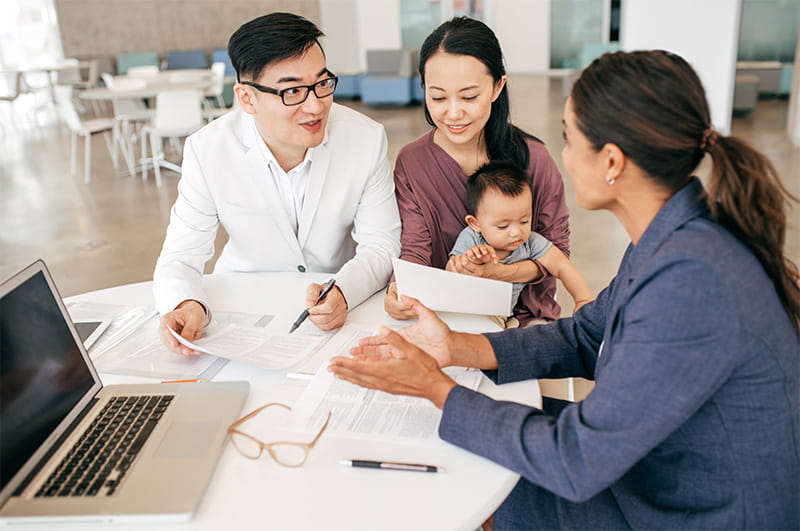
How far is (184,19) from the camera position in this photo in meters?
13.4

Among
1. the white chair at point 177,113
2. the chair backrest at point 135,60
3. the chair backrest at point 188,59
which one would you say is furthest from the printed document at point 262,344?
the chair backrest at point 135,60

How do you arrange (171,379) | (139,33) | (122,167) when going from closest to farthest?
(171,379), (122,167), (139,33)

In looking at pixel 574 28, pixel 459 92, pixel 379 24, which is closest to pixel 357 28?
pixel 379 24

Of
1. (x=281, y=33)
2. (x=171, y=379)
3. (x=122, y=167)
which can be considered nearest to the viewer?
(x=171, y=379)

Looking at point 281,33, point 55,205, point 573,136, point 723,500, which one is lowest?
point 55,205

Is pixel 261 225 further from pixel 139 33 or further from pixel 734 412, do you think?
pixel 139 33

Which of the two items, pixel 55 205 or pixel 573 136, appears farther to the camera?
pixel 55 205

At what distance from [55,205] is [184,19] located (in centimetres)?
812

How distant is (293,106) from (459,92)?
1.72ft

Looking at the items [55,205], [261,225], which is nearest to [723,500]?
[261,225]

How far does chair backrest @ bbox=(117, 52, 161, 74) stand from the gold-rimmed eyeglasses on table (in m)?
13.2

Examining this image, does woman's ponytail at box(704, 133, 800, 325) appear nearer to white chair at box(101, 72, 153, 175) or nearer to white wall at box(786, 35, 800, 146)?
white wall at box(786, 35, 800, 146)

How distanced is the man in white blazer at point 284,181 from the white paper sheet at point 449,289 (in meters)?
0.24

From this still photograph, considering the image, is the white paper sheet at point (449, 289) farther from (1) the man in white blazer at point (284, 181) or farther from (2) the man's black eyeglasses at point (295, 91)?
(2) the man's black eyeglasses at point (295, 91)
